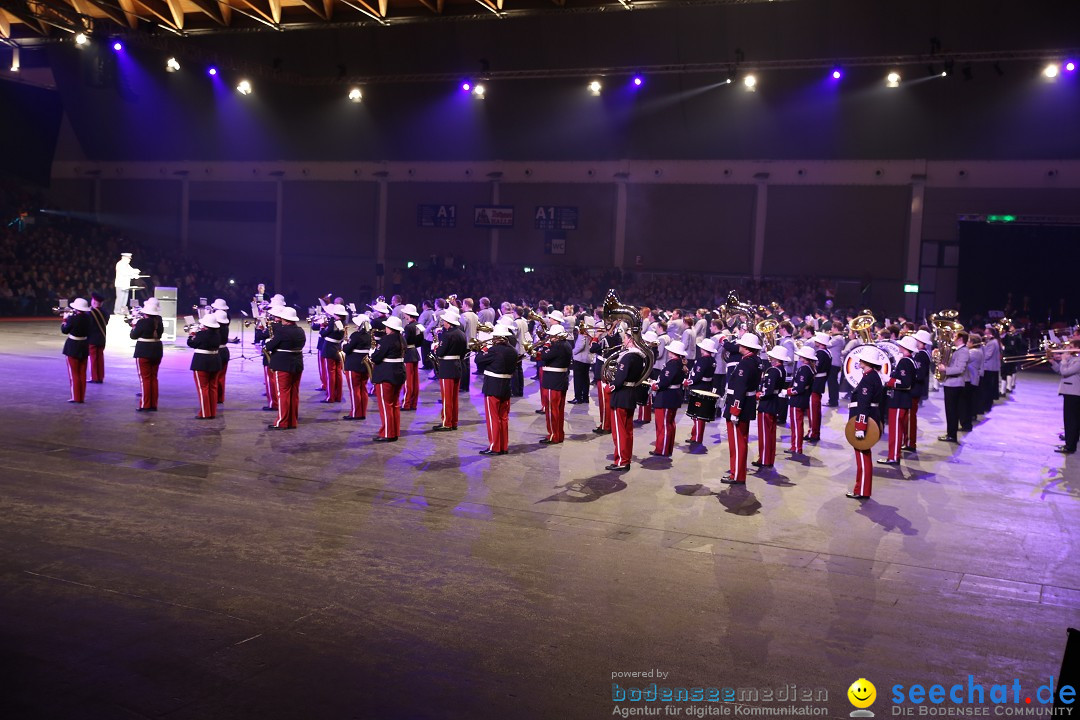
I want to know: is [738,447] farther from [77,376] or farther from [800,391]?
[77,376]

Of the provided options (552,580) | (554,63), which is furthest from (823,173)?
(552,580)

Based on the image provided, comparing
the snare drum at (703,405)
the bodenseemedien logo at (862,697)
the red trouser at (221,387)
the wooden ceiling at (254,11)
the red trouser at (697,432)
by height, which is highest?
the wooden ceiling at (254,11)

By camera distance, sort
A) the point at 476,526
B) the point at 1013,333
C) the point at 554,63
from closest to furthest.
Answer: the point at 476,526, the point at 1013,333, the point at 554,63

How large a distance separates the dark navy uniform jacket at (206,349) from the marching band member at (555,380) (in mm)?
5371

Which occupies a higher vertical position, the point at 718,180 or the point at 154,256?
the point at 718,180

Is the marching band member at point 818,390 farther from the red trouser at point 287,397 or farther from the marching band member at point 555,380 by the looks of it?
the red trouser at point 287,397

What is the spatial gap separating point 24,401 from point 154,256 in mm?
29519

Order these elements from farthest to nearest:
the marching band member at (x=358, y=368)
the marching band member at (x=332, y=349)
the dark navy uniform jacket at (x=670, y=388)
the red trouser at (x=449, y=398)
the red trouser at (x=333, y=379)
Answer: the red trouser at (x=333, y=379) < the marching band member at (x=332, y=349) < the marching band member at (x=358, y=368) < the red trouser at (x=449, y=398) < the dark navy uniform jacket at (x=670, y=388)

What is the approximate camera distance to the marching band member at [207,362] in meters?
14.7

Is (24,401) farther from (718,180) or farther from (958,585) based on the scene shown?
(718,180)

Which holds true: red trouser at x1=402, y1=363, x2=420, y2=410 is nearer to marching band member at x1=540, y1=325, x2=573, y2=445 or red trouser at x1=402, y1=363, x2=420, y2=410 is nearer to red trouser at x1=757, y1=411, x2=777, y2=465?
marching band member at x1=540, y1=325, x2=573, y2=445

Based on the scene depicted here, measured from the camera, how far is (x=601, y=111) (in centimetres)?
3550

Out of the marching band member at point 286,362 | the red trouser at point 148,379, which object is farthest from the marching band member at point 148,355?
the marching band member at point 286,362

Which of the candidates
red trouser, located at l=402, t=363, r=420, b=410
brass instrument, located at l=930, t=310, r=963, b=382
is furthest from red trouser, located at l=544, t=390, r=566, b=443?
brass instrument, located at l=930, t=310, r=963, b=382
